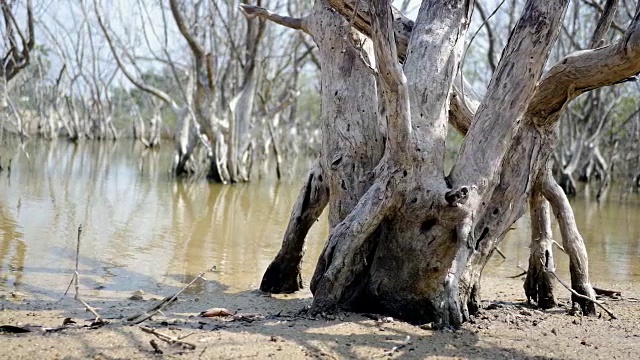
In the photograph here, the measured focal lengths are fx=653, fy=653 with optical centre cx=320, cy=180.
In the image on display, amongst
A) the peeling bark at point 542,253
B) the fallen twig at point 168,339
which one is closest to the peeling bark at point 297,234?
the peeling bark at point 542,253

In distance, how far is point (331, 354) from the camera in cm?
340

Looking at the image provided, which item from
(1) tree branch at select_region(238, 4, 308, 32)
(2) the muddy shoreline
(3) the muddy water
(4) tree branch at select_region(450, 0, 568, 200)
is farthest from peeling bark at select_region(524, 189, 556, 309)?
(1) tree branch at select_region(238, 4, 308, 32)

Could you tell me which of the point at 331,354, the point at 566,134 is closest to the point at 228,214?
the point at 331,354

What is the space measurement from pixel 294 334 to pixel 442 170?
1492mm

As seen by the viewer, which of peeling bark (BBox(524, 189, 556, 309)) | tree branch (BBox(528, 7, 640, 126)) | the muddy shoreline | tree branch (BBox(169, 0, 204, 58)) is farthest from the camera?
tree branch (BBox(169, 0, 204, 58))

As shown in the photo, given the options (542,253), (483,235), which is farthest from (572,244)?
(483,235)

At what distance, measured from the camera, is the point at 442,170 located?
4324mm

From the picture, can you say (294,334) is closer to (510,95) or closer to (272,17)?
(510,95)

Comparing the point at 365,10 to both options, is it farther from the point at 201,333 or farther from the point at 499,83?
the point at 201,333

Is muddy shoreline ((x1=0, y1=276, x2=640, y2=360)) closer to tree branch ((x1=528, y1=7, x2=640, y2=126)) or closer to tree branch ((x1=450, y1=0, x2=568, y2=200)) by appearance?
tree branch ((x1=450, y1=0, x2=568, y2=200))

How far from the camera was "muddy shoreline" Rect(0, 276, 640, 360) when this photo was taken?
10.5 feet

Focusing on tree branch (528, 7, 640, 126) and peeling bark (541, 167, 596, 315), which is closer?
tree branch (528, 7, 640, 126)

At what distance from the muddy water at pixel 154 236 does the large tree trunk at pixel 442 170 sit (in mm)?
1891

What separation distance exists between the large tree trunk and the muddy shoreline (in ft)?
0.91
